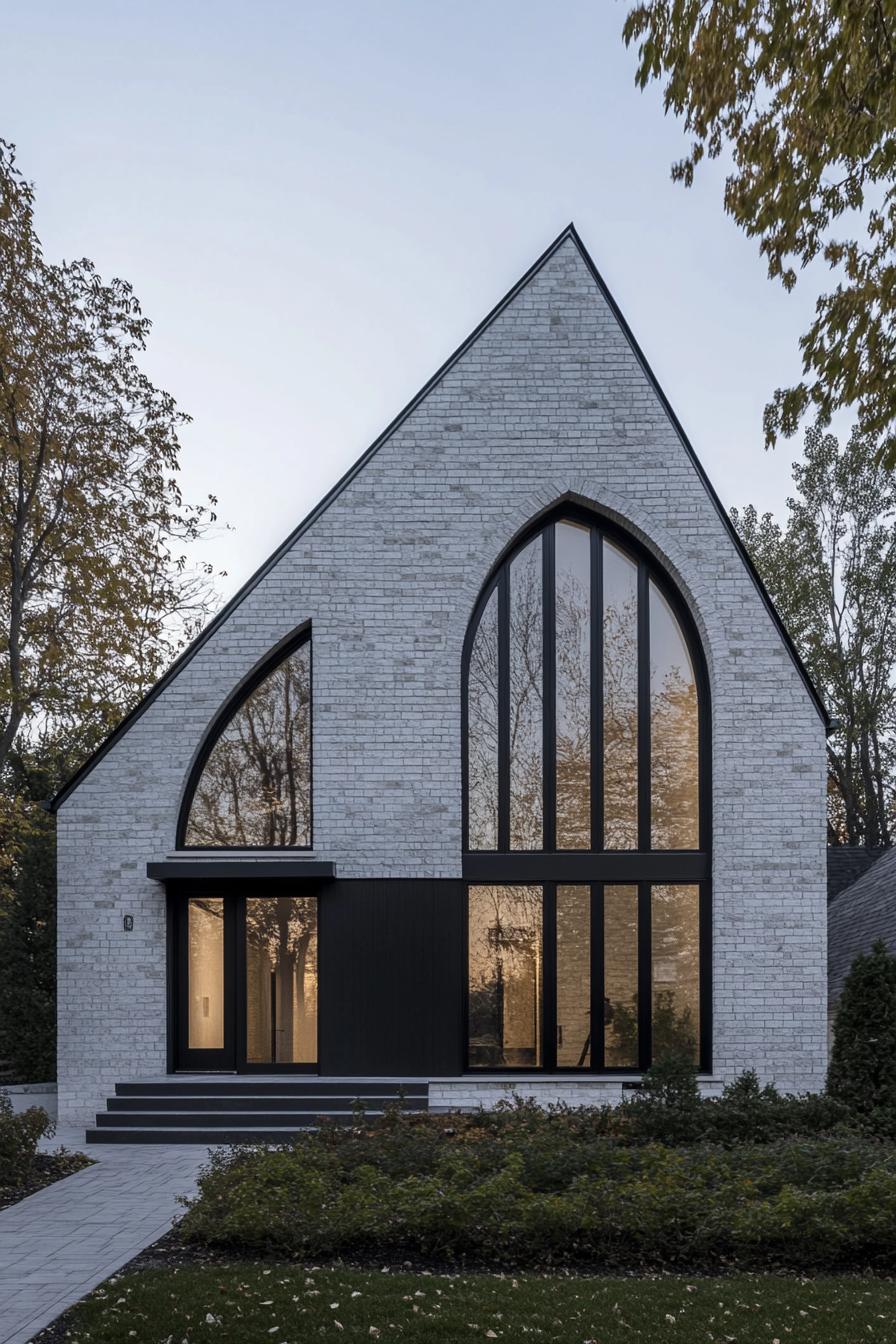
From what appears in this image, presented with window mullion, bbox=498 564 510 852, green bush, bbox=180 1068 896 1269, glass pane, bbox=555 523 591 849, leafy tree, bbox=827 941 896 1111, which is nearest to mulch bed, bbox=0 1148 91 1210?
green bush, bbox=180 1068 896 1269

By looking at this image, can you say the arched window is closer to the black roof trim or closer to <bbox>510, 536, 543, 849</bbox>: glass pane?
the black roof trim

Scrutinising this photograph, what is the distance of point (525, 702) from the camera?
12695mm

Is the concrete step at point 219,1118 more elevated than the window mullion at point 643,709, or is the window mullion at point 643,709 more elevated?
the window mullion at point 643,709

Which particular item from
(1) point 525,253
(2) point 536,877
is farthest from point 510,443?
(2) point 536,877

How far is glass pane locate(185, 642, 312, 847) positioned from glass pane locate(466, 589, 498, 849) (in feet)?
6.31

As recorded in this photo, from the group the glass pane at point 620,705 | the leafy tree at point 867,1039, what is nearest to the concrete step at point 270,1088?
the glass pane at point 620,705

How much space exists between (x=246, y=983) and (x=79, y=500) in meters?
6.50

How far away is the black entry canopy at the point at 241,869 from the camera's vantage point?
12047mm

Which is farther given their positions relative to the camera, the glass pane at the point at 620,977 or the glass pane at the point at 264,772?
the glass pane at the point at 264,772

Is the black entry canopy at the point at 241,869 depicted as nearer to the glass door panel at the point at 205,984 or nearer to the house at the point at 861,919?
the glass door panel at the point at 205,984

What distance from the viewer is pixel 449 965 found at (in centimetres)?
1223

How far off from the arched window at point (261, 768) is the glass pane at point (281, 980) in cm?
78

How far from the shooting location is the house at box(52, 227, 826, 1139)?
480 inches

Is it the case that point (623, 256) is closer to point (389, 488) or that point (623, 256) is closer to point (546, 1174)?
point (389, 488)
